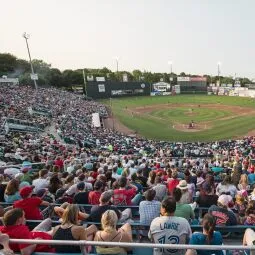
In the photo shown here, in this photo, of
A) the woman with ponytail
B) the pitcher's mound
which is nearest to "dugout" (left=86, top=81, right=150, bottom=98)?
the pitcher's mound

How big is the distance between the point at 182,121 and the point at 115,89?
3945 centimetres

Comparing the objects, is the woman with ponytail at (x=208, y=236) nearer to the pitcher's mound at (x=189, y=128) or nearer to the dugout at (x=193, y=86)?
the pitcher's mound at (x=189, y=128)

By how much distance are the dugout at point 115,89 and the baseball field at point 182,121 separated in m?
10.6

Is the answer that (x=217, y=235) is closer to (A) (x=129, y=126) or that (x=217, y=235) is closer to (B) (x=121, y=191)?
(B) (x=121, y=191)

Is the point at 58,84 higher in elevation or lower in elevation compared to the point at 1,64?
lower

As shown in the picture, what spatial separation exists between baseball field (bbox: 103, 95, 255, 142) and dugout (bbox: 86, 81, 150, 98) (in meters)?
10.6

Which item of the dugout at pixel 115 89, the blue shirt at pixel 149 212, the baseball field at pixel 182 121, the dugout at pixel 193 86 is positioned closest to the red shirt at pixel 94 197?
the blue shirt at pixel 149 212

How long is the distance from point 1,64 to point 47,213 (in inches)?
4183

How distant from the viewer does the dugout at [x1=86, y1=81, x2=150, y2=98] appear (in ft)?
278

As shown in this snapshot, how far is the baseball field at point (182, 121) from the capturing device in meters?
42.6

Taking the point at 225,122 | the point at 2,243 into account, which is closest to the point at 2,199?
the point at 2,243

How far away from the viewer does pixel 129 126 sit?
50531 mm

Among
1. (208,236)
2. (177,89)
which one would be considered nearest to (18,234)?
(208,236)

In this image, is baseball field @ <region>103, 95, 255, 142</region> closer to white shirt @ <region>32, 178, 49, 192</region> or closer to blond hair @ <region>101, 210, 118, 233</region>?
white shirt @ <region>32, 178, 49, 192</region>
